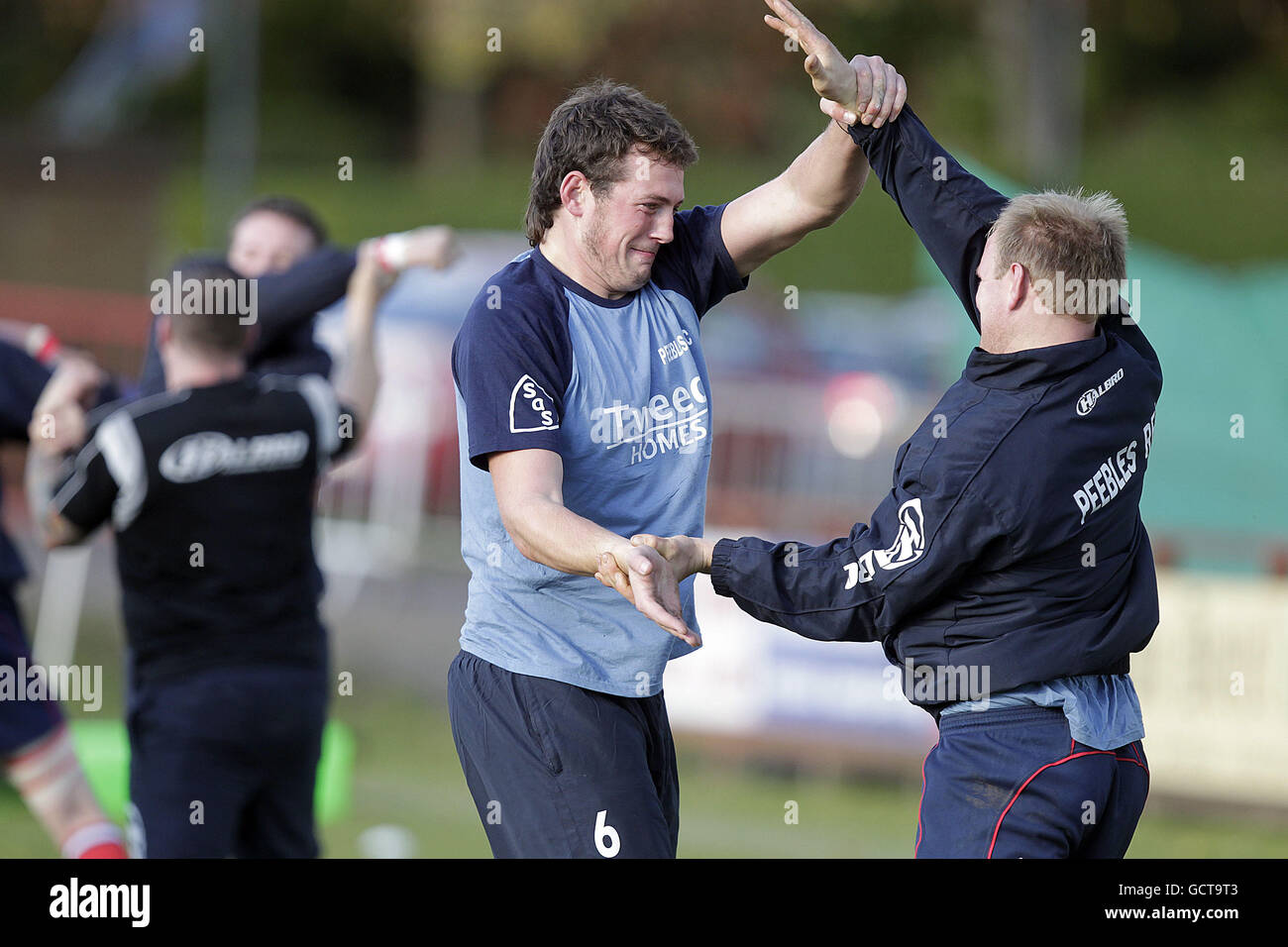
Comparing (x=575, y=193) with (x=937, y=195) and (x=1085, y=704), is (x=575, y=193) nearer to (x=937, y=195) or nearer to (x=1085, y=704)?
(x=937, y=195)

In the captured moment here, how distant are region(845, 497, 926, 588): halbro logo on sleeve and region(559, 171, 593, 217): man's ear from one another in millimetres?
1129

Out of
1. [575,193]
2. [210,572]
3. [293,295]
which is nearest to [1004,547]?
[575,193]

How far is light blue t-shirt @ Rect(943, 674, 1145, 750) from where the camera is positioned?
11.5 ft

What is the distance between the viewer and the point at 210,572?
16.7 feet

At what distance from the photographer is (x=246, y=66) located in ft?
96.4

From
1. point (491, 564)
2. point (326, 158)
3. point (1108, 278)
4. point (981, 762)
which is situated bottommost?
point (981, 762)

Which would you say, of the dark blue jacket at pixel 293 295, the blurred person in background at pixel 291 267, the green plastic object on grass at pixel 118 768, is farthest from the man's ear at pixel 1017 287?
the green plastic object on grass at pixel 118 768

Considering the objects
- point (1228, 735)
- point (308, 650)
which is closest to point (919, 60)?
point (1228, 735)

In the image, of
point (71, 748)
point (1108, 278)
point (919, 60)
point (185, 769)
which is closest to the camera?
point (1108, 278)

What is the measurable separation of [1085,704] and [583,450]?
137 cm

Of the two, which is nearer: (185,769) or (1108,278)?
(1108,278)

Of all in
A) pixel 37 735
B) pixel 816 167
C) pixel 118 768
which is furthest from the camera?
pixel 118 768

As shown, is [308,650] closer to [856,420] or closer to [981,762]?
[981,762]

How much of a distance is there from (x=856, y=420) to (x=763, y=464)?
951 mm
